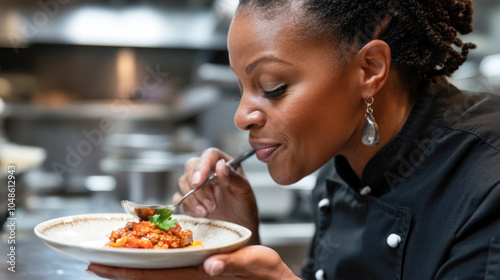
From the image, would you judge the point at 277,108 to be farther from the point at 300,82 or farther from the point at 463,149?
the point at 463,149

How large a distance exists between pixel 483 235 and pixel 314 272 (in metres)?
0.65

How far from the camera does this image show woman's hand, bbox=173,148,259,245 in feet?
4.70

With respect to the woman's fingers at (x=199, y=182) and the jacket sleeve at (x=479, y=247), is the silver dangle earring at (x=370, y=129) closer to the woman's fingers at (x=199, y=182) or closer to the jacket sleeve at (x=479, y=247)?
the jacket sleeve at (x=479, y=247)

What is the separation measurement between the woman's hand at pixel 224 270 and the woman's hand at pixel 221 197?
1.59 feet

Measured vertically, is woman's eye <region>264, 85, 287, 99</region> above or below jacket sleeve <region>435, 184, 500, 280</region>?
above

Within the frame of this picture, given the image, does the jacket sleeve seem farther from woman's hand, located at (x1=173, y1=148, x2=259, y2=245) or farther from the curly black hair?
woman's hand, located at (x1=173, y1=148, x2=259, y2=245)

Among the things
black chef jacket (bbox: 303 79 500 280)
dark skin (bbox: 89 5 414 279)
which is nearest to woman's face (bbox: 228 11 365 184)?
dark skin (bbox: 89 5 414 279)

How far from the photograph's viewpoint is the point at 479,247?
0.98 meters

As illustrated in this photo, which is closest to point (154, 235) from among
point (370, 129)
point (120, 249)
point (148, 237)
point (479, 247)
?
point (148, 237)

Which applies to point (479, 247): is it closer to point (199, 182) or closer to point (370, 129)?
point (370, 129)

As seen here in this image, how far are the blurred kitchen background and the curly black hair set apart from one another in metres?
1.48

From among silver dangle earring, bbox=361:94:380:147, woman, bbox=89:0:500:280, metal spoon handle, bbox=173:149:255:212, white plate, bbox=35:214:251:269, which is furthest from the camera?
metal spoon handle, bbox=173:149:255:212

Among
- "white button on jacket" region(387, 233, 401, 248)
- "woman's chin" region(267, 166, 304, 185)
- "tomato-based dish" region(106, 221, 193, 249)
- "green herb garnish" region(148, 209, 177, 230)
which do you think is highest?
"woman's chin" region(267, 166, 304, 185)

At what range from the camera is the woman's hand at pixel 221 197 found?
4.70 ft
